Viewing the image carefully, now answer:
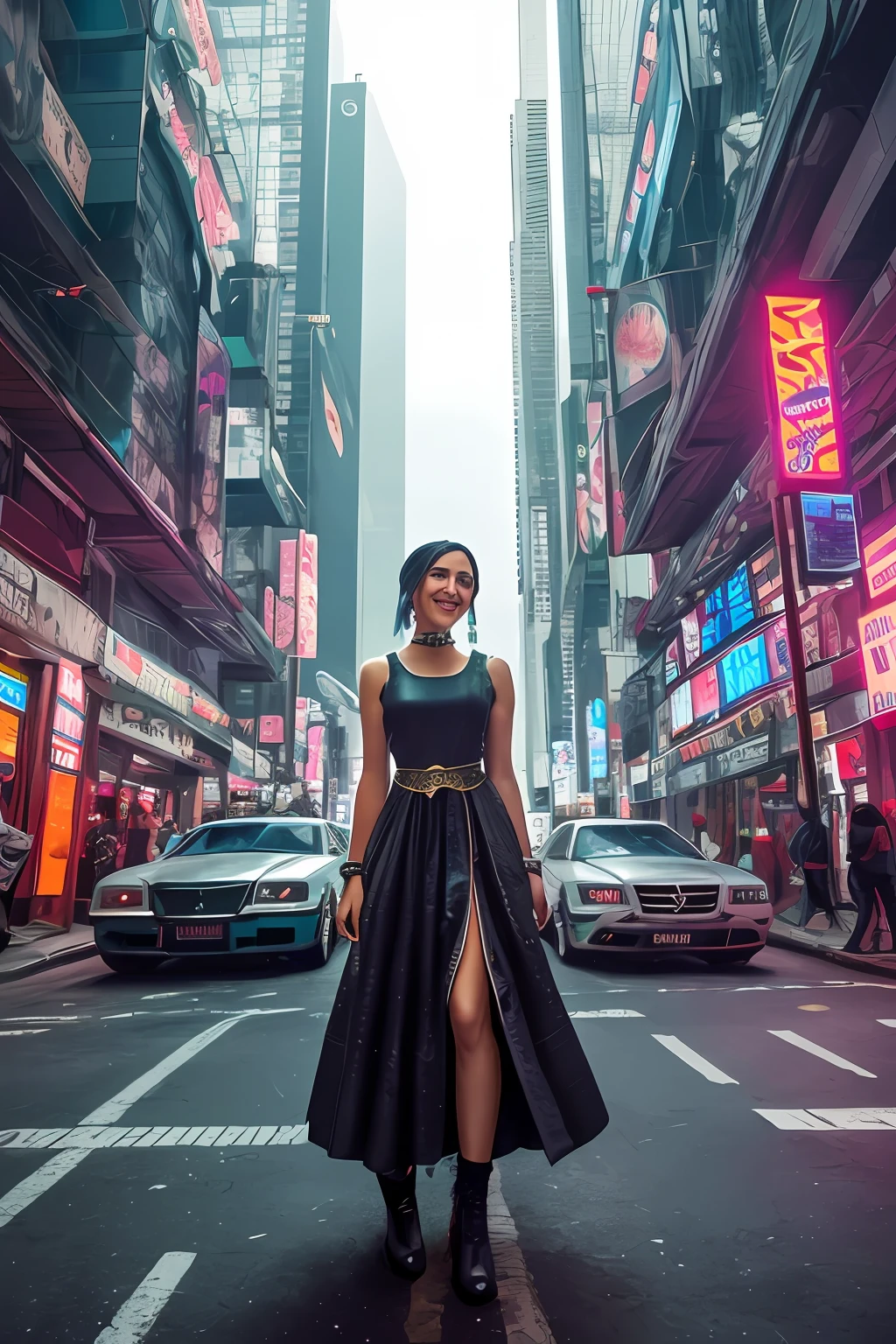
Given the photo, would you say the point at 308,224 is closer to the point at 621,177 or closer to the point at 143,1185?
the point at 621,177

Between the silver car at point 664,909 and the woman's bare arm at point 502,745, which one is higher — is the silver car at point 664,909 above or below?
below

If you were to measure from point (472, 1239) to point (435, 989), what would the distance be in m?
0.55

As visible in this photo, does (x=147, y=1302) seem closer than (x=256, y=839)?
Yes

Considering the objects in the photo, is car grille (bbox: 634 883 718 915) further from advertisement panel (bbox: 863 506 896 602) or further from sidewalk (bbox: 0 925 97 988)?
advertisement panel (bbox: 863 506 896 602)

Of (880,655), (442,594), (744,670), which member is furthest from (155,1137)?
(744,670)

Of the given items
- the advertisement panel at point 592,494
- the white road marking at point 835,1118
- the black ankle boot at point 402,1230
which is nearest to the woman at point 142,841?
the white road marking at point 835,1118

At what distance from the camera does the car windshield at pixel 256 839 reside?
8906mm

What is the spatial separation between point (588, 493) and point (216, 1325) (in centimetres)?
4792

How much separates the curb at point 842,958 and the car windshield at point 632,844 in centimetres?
162

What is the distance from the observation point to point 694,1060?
459cm

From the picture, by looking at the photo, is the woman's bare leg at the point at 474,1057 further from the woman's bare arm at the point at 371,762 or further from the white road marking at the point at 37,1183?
the white road marking at the point at 37,1183

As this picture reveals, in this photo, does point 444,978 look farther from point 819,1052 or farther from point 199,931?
point 199,931

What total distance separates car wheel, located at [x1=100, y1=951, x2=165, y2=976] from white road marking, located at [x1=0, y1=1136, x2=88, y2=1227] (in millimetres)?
5091

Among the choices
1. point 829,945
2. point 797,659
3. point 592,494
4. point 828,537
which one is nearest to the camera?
point 829,945
